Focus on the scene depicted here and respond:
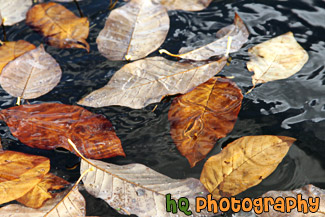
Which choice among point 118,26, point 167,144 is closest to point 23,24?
point 118,26

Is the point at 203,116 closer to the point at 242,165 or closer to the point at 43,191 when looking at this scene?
the point at 242,165

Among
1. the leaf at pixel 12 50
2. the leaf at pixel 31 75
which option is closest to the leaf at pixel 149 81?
the leaf at pixel 31 75

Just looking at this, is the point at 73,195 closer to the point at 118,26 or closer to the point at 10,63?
the point at 10,63

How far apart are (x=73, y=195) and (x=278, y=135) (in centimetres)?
71

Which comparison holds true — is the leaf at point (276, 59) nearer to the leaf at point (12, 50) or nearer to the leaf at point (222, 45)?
the leaf at point (222, 45)

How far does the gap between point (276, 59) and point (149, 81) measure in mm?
516

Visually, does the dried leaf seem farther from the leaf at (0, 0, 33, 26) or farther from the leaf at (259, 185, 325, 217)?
the leaf at (0, 0, 33, 26)

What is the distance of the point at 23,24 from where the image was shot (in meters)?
1.74

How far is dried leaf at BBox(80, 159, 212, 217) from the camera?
107 cm

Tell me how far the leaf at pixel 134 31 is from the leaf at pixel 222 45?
124 mm

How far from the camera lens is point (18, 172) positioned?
118 centimetres

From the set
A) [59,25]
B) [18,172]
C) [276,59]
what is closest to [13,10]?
[59,25]

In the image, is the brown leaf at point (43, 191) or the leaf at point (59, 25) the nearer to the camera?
the brown leaf at point (43, 191)

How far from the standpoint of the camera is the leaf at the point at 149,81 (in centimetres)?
132
